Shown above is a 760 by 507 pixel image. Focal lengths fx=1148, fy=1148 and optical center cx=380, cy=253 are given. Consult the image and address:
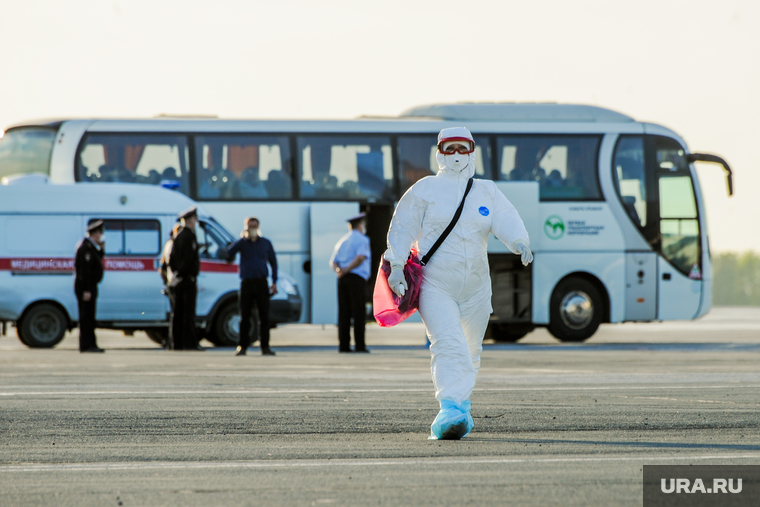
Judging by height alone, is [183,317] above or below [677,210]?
below

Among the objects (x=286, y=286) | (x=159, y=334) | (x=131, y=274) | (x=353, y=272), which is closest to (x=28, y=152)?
(x=131, y=274)

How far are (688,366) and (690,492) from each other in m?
8.62

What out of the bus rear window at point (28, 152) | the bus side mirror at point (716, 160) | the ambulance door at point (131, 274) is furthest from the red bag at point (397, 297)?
the bus side mirror at point (716, 160)

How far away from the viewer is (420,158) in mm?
20500

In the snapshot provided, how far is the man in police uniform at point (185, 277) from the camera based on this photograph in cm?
1625

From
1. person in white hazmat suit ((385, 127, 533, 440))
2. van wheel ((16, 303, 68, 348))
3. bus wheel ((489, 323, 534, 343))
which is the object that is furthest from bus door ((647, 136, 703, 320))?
person in white hazmat suit ((385, 127, 533, 440))

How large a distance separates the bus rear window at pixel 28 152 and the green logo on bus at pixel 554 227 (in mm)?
8776

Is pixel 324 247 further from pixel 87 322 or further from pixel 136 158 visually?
pixel 87 322

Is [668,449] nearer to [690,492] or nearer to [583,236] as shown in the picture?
[690,492]

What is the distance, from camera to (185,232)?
1628 cm

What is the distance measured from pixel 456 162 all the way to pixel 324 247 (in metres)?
13.3

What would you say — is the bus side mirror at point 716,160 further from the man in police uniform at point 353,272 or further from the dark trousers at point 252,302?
the dark trousers at point 252,302

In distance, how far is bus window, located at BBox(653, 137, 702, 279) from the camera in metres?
20.8

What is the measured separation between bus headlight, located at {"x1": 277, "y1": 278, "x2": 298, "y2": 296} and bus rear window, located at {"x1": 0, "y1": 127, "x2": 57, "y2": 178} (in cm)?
453
